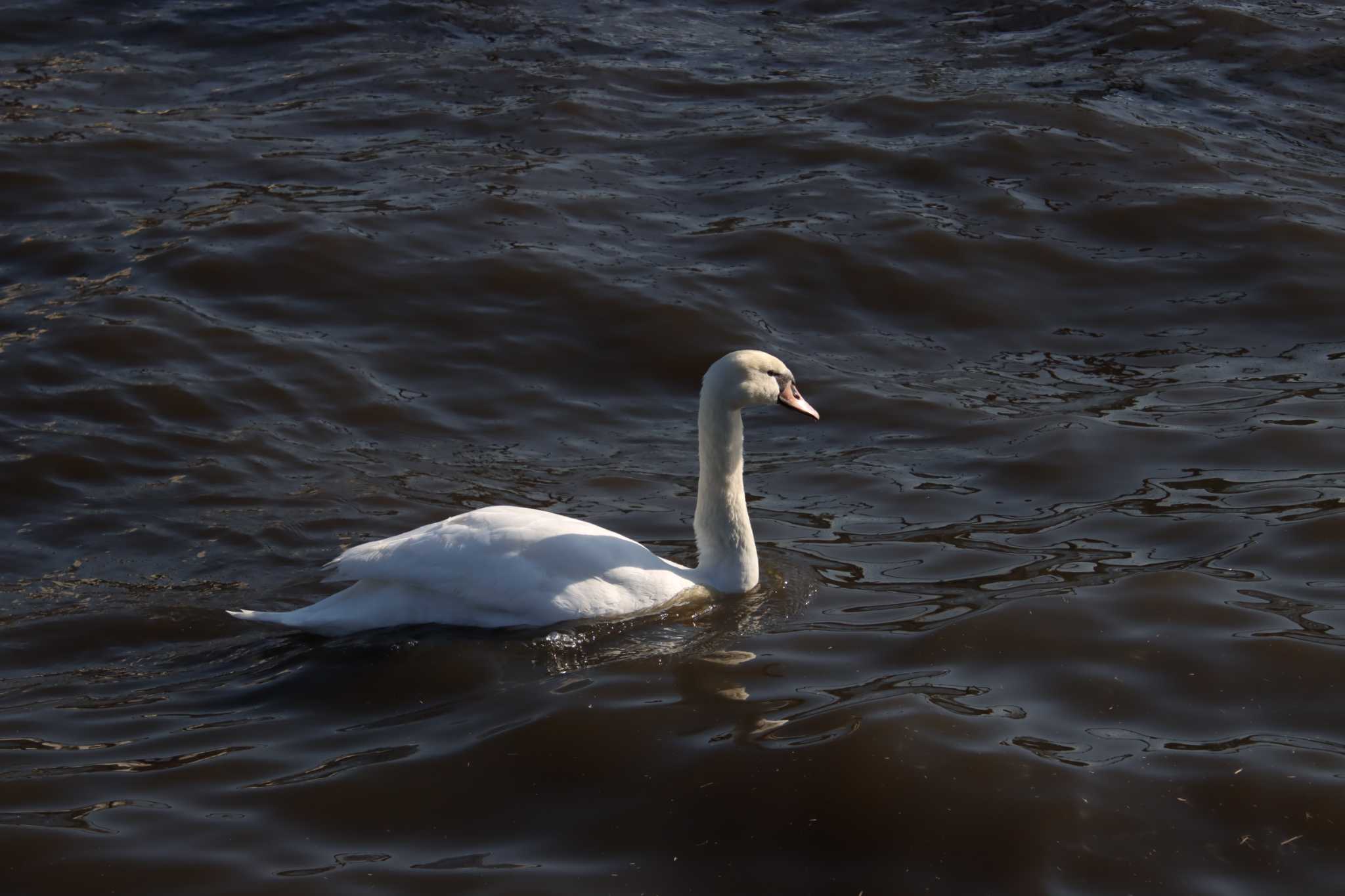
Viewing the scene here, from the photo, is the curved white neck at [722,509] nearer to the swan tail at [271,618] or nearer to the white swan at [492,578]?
the white swan at [492,578]

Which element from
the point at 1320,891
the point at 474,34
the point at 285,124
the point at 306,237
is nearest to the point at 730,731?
the point at 1320,891

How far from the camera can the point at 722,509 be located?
6426 millimetres

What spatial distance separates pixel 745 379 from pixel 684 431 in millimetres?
2136

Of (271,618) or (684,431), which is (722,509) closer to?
(271,618)

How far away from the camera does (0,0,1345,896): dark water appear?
14.8ft

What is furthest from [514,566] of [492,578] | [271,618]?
[271,618]

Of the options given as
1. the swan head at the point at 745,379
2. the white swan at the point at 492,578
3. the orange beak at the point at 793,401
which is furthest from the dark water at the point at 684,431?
the swan head at the point at 745,379

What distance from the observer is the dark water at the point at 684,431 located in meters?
4.50

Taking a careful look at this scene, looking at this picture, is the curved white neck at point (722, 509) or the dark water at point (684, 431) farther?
the curved white neck at point (722, 509)

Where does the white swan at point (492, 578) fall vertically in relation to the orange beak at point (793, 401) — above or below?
below

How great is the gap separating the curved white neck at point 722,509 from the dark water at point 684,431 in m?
0.19

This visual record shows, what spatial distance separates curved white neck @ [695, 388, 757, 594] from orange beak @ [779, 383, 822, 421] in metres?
0.22

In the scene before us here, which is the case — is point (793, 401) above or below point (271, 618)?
above

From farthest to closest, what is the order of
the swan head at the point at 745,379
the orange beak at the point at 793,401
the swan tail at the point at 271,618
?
the orange beak at the point at 793,401 < the swan head at the point at 745,379 < the swan tail at the point at 271,618
